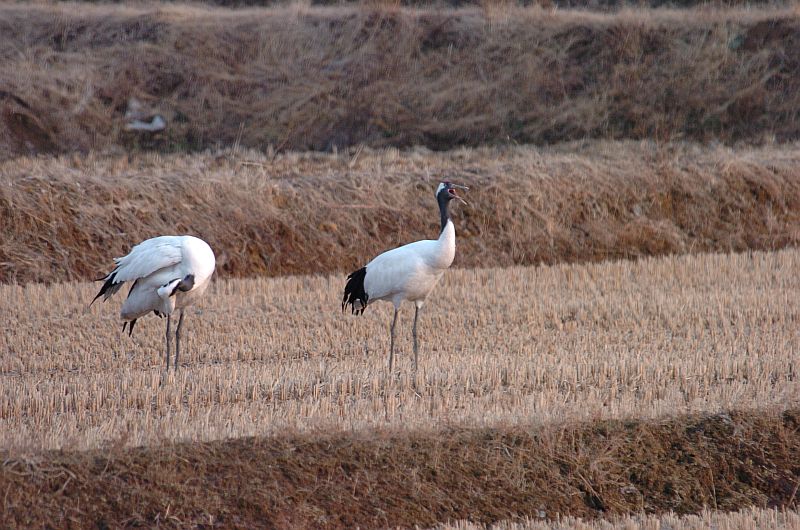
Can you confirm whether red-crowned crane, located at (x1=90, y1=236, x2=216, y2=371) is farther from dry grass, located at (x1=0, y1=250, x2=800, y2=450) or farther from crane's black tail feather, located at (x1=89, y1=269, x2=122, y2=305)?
dry grass, located at (x1=0, y1=250, x2=800, y2=450)

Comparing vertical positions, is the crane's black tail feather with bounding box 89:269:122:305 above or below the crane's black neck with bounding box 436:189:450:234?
below

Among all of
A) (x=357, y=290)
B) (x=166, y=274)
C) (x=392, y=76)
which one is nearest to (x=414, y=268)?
(x=357, y=290)

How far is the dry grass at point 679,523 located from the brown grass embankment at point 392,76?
48.9ft

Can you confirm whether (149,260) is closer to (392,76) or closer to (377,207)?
(377,207)

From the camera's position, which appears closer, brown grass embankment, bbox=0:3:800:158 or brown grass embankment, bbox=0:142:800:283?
brown grass embankment, bbox=0:142:800:283

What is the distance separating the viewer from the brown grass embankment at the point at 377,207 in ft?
46.9

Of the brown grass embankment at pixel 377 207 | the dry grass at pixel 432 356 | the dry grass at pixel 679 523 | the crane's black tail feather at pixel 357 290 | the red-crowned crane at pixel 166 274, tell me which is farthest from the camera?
the brown grass embankment at pixel 377 207

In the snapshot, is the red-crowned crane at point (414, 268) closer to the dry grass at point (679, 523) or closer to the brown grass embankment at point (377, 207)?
the dry grass at point (679, 523)

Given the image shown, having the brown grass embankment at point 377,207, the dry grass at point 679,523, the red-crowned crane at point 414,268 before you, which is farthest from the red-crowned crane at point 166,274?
the brown grass embankment at point 377,207

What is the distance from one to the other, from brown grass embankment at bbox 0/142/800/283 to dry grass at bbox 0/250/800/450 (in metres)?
1.35

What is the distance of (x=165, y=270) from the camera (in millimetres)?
9656

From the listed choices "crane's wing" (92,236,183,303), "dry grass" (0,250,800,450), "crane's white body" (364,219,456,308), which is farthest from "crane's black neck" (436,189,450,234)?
"crane's wing" (92,236,183,303)

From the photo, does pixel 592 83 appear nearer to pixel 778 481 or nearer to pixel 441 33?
pixel 441 33

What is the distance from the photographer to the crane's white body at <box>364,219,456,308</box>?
9531 millimetres
